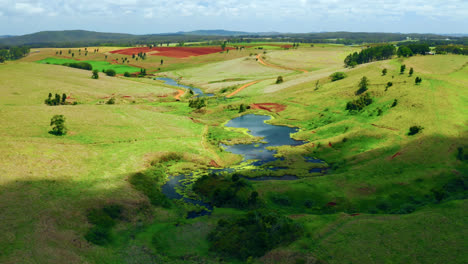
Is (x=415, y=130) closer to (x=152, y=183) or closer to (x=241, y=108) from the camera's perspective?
(x=152, y=183)

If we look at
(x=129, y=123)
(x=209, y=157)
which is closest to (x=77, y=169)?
(x=209, y=157)

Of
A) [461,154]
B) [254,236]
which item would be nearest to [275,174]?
[254,236]

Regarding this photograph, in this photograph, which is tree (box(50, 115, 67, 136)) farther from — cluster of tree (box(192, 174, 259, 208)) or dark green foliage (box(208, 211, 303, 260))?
dark green foliage (box(208, 211, 303, 260))

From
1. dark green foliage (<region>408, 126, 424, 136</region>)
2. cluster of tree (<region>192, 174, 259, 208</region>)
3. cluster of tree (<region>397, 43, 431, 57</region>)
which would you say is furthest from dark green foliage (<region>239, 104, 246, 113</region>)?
cluster of tree (<region>397, 43, 431, 57</region>)

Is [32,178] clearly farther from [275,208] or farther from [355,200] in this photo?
[355,200]

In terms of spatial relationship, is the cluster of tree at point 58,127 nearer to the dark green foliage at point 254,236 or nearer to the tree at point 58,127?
the tree at point 58,127

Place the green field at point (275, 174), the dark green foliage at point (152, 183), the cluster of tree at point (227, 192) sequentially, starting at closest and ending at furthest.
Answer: the green field at point (275, 174) → the cluster of tree at point (227, 192) → the dark green foliage at point (152, 183)

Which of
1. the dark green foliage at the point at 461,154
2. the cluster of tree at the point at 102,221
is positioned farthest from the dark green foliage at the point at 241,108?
the cluster of tree at the point at 102,221
